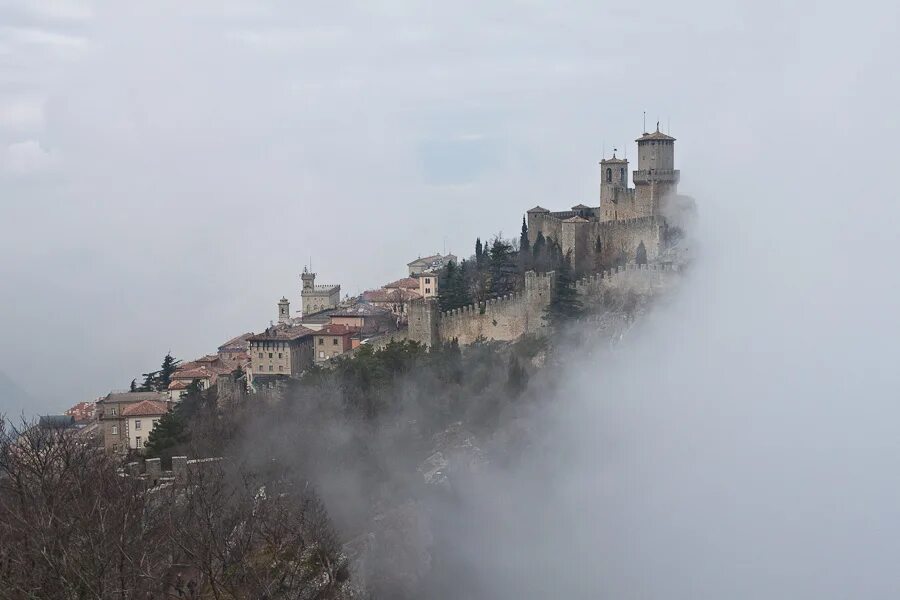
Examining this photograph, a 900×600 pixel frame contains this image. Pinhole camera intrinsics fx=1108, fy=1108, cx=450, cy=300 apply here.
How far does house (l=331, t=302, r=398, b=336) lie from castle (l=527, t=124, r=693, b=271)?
8.61m

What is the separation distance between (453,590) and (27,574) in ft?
62.5

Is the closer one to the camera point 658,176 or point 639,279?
point 639,279

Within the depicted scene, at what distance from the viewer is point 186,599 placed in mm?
18266

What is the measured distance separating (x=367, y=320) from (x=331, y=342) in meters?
4.68

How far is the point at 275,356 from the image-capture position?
49.0 m

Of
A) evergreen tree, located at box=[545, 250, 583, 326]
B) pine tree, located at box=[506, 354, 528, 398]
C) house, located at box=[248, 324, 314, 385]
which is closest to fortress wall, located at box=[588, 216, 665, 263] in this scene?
evergreen tree, located at box=[545, 250, 583, 326]

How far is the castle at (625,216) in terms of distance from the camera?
48938mm

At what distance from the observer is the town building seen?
3024 inches

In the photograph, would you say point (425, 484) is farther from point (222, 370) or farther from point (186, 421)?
point (222, 370)

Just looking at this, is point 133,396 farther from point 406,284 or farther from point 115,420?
point 406,284

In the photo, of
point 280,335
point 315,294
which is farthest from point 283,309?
point 280,335

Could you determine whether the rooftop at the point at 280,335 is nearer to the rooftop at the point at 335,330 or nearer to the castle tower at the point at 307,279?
the rooftop at the point at 335,330

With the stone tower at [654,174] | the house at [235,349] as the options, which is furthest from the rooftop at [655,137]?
the house at [235,349]

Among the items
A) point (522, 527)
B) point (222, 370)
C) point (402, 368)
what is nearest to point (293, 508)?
point (522, 527)
